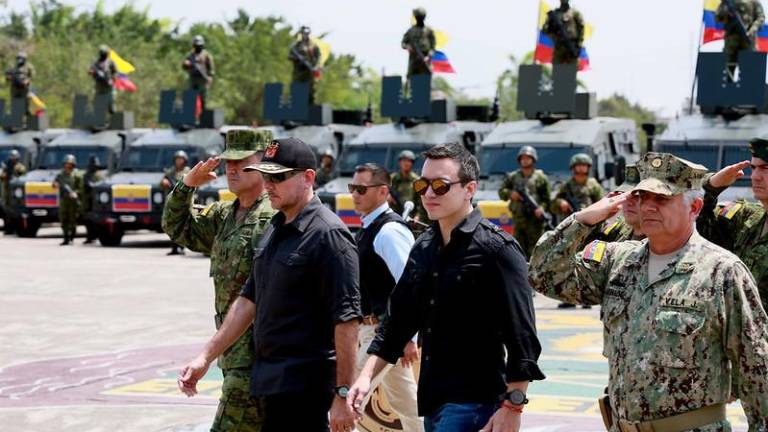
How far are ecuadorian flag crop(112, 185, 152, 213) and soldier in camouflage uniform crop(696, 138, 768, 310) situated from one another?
18690 millimetres

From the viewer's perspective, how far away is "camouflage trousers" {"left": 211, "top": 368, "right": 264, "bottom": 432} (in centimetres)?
569

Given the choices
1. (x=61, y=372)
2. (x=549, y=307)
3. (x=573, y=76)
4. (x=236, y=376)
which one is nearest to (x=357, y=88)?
(x=573, y=76)

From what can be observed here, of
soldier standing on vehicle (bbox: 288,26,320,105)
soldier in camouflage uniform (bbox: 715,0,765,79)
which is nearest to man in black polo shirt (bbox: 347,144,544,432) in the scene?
soldier in camouflage uniform (bbox: 715,0,765,79)

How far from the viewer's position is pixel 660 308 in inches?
173

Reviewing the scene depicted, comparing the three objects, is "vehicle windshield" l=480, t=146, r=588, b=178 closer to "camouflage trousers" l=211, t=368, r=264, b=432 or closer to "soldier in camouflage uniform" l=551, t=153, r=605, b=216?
"soldier in camouflage uniform" l=551, t=153, r=605, b=216

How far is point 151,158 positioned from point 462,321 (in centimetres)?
2128

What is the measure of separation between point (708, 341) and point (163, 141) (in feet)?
72.5

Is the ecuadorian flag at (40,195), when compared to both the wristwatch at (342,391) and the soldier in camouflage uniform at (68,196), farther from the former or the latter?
the wristwatch at (342,391)

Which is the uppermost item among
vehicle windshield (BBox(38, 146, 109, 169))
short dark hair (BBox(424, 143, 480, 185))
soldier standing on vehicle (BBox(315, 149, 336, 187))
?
short dark hair (BBox(424, 143, 480, 185))

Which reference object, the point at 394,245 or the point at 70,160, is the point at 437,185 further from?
the point at 70,160

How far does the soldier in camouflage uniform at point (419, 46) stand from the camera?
78.7ft

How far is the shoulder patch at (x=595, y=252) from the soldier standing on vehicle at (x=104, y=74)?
25.2 metres

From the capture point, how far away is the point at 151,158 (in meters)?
25.7

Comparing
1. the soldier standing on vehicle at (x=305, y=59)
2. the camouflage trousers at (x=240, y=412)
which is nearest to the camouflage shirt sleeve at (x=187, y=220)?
the camouflage trousers at (x=240, y=412)
